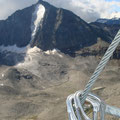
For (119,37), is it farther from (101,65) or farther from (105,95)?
(105,95)

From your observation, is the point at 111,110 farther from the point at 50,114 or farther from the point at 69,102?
the point at 50,114

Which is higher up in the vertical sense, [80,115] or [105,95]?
[80,115]

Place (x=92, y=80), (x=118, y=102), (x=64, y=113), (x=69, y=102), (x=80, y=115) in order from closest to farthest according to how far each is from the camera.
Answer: (x=92, y=80)
(x=80, y=115)
(x=69, y=102)
(x=118, y=102)
(x=64, y=113)

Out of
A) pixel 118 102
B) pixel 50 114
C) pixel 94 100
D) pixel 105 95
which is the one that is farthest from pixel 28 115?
pixel 94 100

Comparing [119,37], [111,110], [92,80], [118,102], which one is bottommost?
[118,102]

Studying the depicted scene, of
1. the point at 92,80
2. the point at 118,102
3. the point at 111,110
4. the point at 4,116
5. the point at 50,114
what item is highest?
the point at 92,80

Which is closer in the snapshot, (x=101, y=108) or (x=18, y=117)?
(x=101, y=108)

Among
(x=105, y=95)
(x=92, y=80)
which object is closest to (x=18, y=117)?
(x=105, y=95)

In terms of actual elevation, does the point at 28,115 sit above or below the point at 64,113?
below

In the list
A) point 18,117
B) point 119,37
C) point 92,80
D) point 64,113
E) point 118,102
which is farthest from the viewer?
point 18,117
